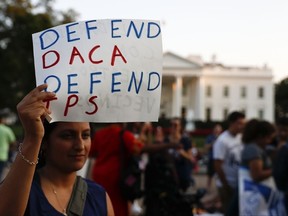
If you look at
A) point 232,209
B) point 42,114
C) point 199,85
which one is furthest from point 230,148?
point 199,85

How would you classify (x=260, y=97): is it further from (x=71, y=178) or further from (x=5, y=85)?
(x=71, y=178)

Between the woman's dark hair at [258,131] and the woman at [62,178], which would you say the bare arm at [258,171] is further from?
the woman at [62,178]

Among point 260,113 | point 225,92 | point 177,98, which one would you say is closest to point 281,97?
point 260,113

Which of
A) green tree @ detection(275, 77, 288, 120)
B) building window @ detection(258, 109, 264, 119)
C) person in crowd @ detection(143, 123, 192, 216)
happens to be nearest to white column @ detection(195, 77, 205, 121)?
building window @ detection(258, 109, 264, 119)

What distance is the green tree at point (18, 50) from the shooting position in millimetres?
25547

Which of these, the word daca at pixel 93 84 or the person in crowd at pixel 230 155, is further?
the person in crowd at pixel 230 155

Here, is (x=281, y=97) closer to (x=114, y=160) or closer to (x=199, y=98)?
(x=199, y=98)

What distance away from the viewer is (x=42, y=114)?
1.73 meters

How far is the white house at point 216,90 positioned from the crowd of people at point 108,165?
81.9m

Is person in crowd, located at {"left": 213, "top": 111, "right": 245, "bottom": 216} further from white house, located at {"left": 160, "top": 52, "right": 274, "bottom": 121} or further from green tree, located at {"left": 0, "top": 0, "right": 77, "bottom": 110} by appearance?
white house, located at {"left": 160, "top": 52, "right": 274, "bottom": 121}

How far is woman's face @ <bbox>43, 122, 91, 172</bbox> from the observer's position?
2.05 metres

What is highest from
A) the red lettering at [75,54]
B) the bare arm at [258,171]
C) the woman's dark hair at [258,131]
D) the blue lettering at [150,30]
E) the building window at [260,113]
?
the building window at [260,113]

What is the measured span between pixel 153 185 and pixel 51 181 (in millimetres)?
3060

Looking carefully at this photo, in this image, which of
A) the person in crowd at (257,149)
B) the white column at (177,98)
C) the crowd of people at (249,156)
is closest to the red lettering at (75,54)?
the crowd of people at (249,156)
